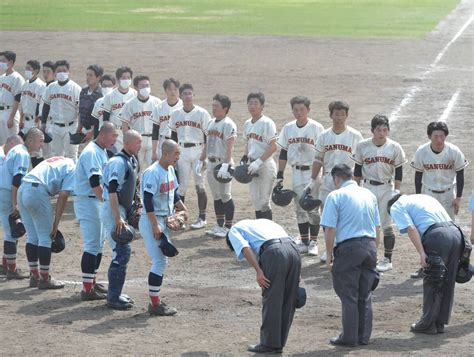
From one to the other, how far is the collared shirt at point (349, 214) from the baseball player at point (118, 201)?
224 centimetres

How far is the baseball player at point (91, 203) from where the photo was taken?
456 inches

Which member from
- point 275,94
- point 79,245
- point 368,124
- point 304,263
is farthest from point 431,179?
point 275,94

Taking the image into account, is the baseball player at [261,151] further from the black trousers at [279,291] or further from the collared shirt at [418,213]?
the black trousers at [279,291]

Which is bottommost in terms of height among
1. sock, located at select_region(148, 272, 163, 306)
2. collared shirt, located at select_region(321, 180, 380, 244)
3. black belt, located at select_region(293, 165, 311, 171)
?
sock, located at select_region(148, 272, 163, 306)

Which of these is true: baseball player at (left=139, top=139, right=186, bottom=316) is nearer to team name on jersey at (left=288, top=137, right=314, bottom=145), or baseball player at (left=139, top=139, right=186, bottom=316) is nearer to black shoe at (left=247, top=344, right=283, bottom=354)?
black shoe at (left=247, top=344, right=283, bottom=354)

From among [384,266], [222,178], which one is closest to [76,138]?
[222,178]

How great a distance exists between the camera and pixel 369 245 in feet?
33.6

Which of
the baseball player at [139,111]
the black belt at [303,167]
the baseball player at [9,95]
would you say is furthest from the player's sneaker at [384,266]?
the baseball player at [9,95]

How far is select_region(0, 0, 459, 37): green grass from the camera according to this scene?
37125mm

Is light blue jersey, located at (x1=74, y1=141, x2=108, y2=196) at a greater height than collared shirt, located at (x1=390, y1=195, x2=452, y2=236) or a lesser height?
greater

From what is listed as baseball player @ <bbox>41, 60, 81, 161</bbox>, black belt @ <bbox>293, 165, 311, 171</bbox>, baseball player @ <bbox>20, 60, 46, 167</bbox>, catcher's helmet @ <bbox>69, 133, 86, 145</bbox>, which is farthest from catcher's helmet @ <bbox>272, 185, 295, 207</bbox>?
baseball player @ <bbox>20, 60, 46, 167</bbox>

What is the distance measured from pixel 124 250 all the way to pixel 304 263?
9.86 ft

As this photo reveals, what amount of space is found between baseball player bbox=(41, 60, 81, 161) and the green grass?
1915 cm

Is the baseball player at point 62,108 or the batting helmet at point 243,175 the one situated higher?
the baseball player at point 62,108
